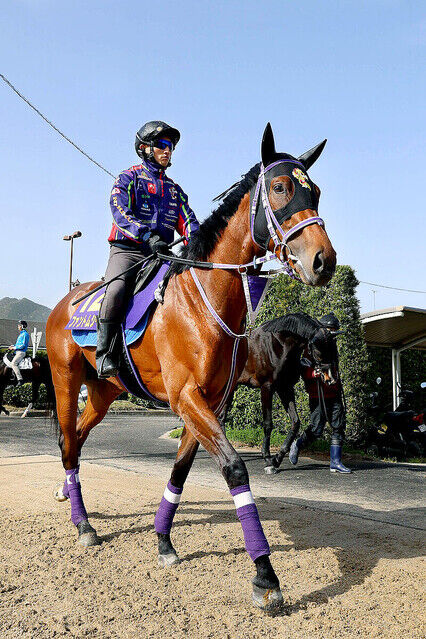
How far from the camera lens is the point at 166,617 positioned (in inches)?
134

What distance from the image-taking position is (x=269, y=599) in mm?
3459

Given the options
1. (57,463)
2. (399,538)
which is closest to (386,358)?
(57,463)

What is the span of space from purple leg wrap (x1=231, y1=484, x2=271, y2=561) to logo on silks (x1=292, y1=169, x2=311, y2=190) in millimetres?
1944

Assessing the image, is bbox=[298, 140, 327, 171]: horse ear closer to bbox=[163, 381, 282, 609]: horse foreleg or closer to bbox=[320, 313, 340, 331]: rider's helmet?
bbox=[163, 381, 282, 609]: horse foreleg

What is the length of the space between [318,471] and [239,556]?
5.01m

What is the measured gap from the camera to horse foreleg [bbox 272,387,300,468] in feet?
30.4

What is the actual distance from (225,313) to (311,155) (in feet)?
4.16

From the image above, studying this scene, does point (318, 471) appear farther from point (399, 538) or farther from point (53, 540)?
point (53, 540)

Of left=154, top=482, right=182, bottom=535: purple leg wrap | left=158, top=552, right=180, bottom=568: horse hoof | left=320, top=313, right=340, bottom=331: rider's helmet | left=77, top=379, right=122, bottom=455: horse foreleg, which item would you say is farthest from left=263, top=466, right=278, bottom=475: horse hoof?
left=158, top=552, right=180, bottom=568: horse hoof

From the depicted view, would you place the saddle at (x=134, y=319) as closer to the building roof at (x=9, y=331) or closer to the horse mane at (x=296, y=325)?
the horse mane at (x=296, y=325)

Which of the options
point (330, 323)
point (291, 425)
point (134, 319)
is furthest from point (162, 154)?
→ point (291, 425)

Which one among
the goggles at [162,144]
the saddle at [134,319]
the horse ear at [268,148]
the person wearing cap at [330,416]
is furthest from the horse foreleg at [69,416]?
the person wearing cap at [330,416]

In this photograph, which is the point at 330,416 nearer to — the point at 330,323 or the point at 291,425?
the point at 291,425

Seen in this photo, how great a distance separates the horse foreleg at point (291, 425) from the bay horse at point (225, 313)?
4775 mm
